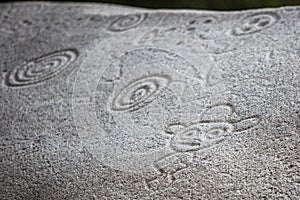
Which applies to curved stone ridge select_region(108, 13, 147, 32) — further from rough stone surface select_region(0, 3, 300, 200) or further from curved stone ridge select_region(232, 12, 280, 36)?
curved stone ridge select_region(232, 12, 280, 36)

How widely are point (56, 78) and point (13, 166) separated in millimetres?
252

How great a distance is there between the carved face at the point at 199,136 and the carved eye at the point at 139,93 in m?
0.12

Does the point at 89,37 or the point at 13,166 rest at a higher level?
the point at 89,37

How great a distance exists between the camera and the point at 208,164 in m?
0.90

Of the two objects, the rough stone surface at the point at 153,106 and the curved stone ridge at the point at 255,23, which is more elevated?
the curved stone ridge at the point at 255,23

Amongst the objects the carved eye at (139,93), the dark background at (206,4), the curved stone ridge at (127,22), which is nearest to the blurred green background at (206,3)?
the dark background at (206,4)

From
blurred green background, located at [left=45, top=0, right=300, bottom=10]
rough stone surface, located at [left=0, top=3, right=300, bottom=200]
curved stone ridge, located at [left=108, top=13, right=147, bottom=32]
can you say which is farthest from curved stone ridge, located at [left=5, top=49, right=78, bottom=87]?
blurred green background, located at [left=45, top=0, right=300, bottom=10]

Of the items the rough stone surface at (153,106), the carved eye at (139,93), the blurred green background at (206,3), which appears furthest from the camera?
the blurred green background at (206,3)

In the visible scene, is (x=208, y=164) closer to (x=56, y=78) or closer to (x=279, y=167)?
(x=279, y=167)

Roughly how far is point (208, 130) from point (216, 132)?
2 centimetres

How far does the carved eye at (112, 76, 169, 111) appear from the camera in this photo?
107cm

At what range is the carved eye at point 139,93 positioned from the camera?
1067 mm

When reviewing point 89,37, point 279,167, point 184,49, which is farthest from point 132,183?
point 89,37

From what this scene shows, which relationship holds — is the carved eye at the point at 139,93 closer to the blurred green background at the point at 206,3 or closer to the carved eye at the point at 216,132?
the carved eye at the point at 216,132
